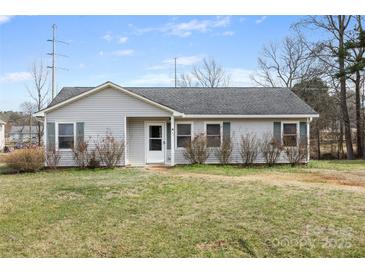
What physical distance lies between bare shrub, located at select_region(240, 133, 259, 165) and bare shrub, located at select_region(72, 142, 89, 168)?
6.59 m

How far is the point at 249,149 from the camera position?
51.4 ft

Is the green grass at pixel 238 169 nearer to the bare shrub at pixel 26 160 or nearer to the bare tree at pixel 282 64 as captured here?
the bare shrub at pixel 26 160

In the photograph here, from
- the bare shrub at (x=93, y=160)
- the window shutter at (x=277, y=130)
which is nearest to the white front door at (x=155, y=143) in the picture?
the bare shrub at (x=93, y=160)

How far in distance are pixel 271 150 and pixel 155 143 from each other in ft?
16.7

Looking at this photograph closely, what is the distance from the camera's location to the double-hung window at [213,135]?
15965mm

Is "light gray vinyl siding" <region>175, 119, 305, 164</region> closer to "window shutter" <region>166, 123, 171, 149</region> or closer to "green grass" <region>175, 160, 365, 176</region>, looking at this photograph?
"window shutter" <region>166, 123, 171, 149</region>

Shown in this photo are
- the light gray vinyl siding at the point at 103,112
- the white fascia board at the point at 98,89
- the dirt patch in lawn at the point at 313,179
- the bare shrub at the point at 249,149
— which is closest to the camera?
the dirt patch in lawn at the point at 313,179

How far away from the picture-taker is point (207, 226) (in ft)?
20.3

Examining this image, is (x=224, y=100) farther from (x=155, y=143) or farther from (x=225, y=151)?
(x=155, y=143)

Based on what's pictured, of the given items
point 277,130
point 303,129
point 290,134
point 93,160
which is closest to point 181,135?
point 93,160

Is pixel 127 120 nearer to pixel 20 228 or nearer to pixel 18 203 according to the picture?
pixel 18 203

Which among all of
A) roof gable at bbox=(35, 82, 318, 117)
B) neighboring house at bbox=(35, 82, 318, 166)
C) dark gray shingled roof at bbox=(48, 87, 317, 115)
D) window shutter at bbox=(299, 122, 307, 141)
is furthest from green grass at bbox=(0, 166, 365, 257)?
dark gray shingled roof at bbox=(48, 87, 317, 115)

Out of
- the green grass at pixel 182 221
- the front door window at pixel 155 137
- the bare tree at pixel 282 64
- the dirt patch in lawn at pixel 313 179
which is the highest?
the bare tree at pixel 282 64

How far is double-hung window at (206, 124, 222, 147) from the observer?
16.0 meters
